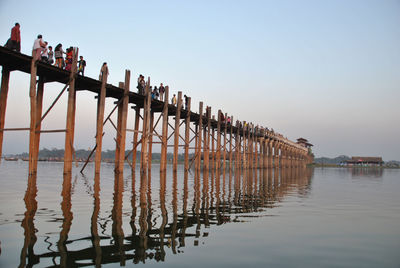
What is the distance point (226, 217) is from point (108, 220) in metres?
2.46

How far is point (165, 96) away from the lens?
21.7 meters

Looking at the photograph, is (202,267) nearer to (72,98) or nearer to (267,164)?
(72,98)

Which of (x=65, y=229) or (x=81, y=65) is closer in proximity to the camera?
(x=65, y=229)

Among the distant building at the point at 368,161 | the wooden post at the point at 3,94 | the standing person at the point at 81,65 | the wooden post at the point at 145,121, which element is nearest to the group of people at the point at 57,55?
the standing person at the point at 81,65

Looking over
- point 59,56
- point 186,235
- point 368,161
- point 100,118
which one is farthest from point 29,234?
point 368,161

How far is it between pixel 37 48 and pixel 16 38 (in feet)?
2.86

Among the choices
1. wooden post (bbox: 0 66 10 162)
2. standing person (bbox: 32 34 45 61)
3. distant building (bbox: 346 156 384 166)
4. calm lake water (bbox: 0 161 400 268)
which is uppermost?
standing person (bbox: 32 34 45 61)

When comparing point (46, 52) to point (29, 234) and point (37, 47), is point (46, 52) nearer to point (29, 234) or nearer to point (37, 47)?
point (37, 47)

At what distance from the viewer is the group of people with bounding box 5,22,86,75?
517 inches

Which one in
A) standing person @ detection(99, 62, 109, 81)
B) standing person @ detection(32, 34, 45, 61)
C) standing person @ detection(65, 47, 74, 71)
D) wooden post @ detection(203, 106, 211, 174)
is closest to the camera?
standing person @ detection(32, 34, 45, 61)

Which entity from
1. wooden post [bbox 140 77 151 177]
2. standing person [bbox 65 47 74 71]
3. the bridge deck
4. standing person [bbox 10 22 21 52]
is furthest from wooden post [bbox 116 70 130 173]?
standing person [bbox 10 22 21 52]

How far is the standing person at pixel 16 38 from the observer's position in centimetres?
1309

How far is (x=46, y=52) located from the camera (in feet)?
46.0

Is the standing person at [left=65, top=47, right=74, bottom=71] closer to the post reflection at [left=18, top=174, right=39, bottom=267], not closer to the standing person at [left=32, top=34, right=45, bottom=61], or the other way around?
the standing person at [left=32, top=34, right=45, bottom=61]
